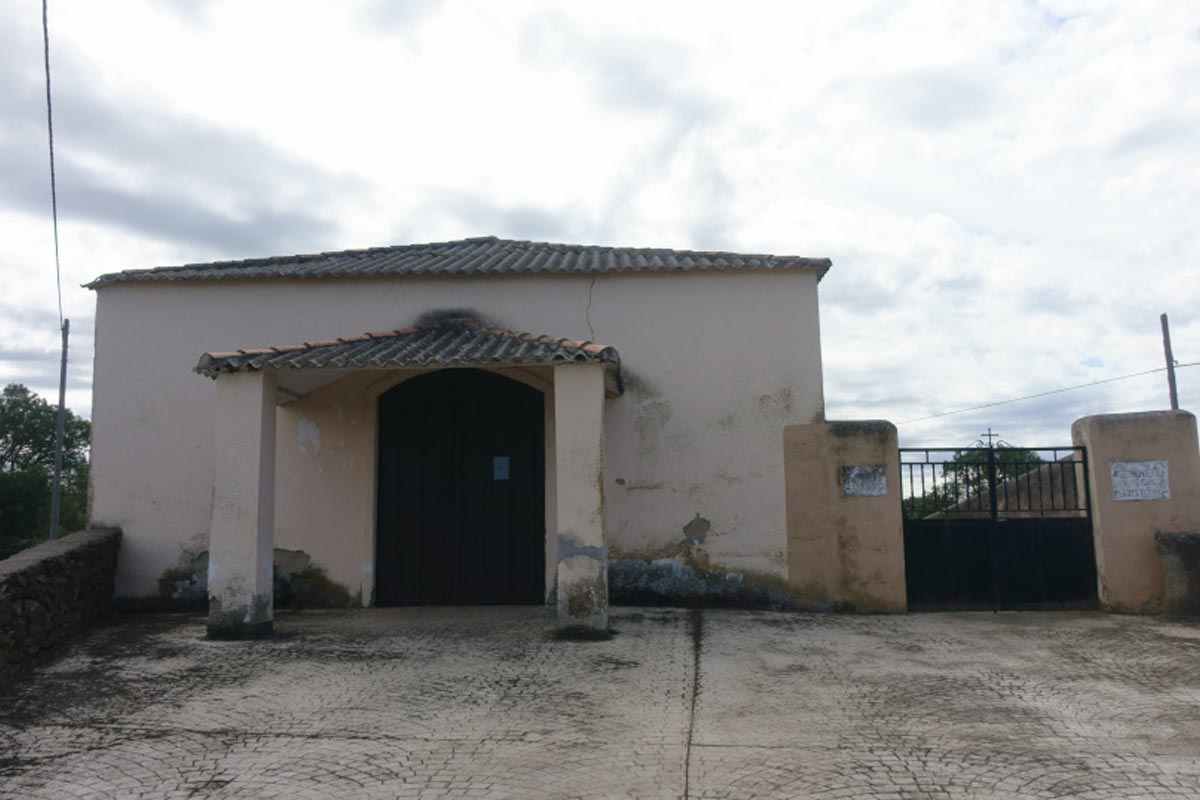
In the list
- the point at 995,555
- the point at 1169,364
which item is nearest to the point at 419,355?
the point at 995,555

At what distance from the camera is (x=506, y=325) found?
960 centimetres

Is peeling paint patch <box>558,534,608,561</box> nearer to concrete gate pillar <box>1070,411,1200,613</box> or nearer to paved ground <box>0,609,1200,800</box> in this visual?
paved ground <box>0,609,1200,800</box>

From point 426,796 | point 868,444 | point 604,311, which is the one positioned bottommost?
point 426,796

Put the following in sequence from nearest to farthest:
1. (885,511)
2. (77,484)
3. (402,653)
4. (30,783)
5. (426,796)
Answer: (426,796), (30,783), (402,653), (885,511), (77,484)

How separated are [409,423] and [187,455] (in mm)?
2548

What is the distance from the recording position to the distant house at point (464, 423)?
9.22 meters

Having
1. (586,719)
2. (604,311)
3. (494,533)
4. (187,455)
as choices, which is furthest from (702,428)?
(187,455)

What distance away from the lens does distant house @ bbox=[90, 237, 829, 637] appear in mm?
9219

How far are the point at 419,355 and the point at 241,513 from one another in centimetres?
215

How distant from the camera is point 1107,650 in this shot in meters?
7.03

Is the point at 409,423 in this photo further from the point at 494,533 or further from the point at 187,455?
the point at 187,455

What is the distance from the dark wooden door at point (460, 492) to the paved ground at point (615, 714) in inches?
52.3

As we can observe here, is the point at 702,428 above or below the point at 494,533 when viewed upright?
above

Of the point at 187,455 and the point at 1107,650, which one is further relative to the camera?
the point at 187,455
